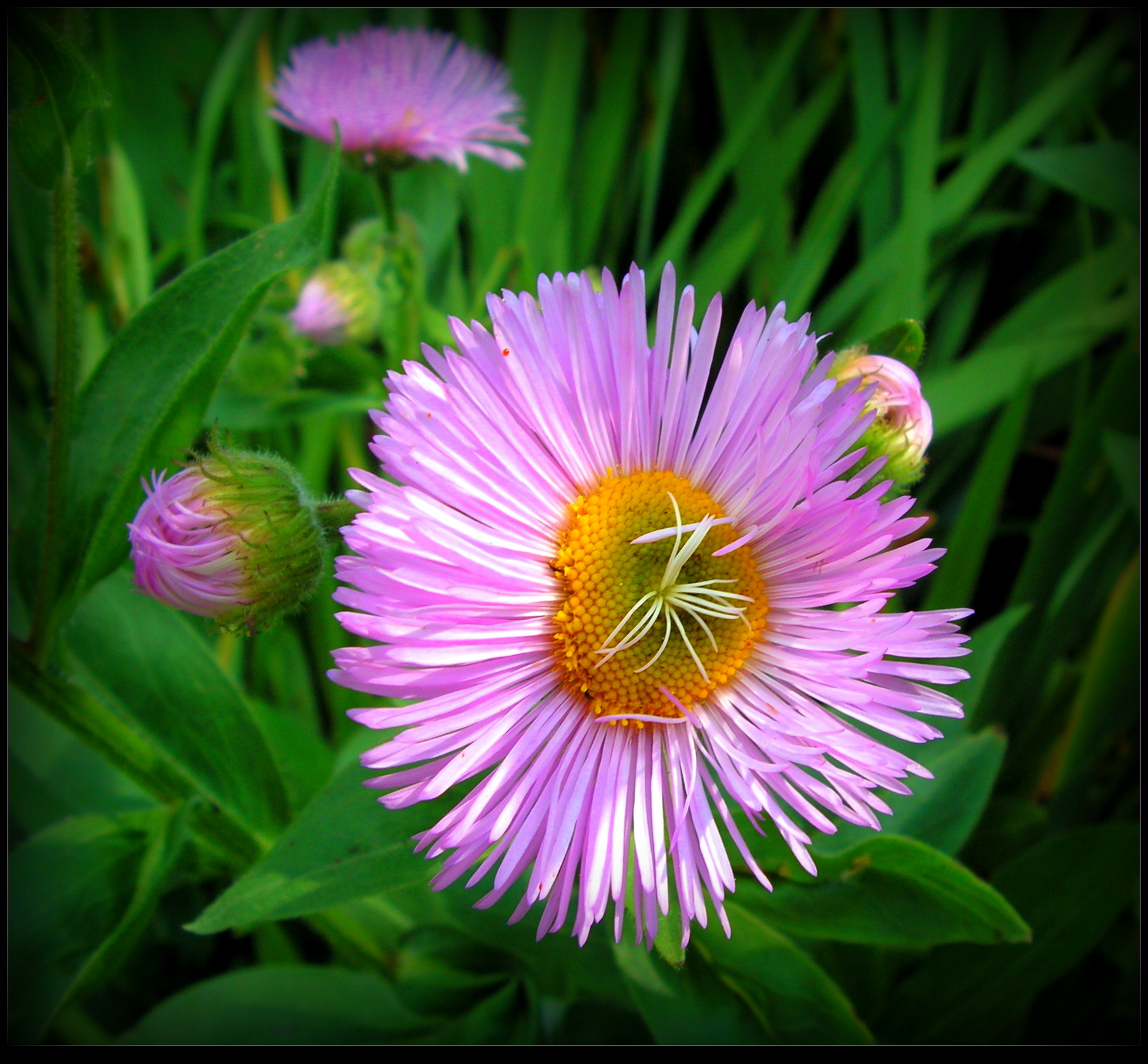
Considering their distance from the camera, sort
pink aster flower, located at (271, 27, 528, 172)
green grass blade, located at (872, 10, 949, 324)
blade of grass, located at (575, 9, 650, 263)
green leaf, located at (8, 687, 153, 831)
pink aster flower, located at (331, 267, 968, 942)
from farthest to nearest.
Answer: blade of grass, located at (575, 9, 650, 263) → green grass blade, located at (872, 10, 949, 324) → pink aster flower, located at (271, 27, 528, 172) → green leaf, located at (8, 687, 153, 831) → pink aster flower, located at (331, 267, 968, 942)

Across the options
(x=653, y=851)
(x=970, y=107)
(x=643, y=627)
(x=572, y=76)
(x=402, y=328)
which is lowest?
(x=653, y=851)

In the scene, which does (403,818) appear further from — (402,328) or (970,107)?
(970,107)

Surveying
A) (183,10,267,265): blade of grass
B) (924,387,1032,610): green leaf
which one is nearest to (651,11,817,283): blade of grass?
(924,387,1032,610): green leaf

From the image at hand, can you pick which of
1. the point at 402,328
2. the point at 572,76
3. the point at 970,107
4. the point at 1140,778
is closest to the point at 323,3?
the point at 572,76

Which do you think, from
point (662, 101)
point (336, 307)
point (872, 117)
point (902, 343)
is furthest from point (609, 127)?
point (902, 343)

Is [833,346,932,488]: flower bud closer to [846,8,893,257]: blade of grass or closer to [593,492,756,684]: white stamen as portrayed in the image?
[593,492,756,684]: white stamen

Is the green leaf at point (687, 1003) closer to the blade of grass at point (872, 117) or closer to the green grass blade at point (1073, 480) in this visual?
the green grass blade at point (1073, 480)
